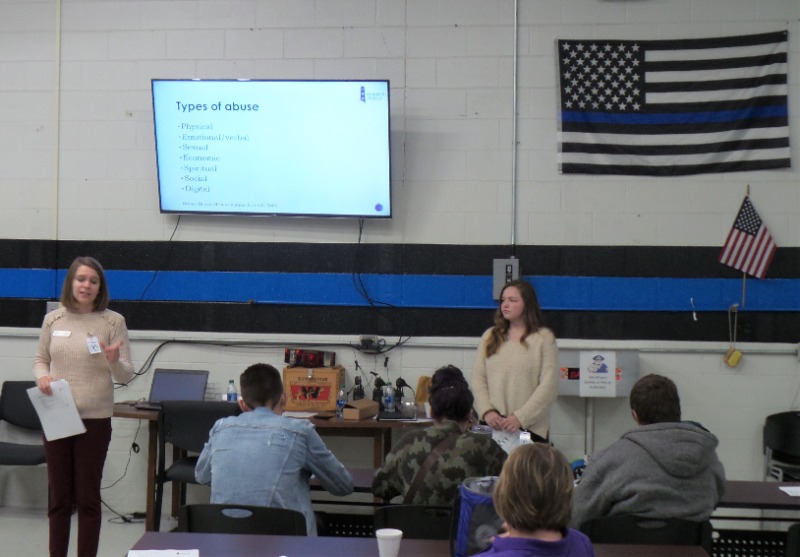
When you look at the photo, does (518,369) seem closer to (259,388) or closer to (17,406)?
(259,388)

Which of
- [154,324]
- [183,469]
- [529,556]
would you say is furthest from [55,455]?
[529,556]

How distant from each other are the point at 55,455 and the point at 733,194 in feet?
13.9

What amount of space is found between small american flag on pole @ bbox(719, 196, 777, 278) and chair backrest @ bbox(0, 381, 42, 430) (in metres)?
4.70

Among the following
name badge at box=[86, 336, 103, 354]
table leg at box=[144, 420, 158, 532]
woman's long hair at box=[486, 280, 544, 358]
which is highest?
woman's long hair at box=[486, 280, 544, 358]

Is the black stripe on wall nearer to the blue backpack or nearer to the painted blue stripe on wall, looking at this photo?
the painted blue stripe on wall

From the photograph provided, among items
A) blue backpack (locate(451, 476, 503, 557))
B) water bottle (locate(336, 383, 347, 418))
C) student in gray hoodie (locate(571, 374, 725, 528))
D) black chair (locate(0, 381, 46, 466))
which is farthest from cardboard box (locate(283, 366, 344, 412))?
blue backpack (locate(451, 476, 503, 557))

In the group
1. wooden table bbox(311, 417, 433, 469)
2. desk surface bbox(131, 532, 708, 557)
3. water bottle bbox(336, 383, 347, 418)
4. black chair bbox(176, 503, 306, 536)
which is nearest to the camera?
desk surface bbox(131, 532, 708, 557)

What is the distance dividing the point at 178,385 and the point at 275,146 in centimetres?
168

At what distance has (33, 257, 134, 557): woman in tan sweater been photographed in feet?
13.9

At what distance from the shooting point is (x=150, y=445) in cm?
554

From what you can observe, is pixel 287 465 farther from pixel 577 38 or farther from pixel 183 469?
pixel 577 38

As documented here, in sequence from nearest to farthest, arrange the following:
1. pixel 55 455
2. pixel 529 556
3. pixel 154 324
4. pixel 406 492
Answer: pixel 529 556, pixel 406 492, pixel 55 455, pixel 154 324

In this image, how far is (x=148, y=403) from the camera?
5.68 meters

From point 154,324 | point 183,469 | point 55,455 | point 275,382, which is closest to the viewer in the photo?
point 275,382
